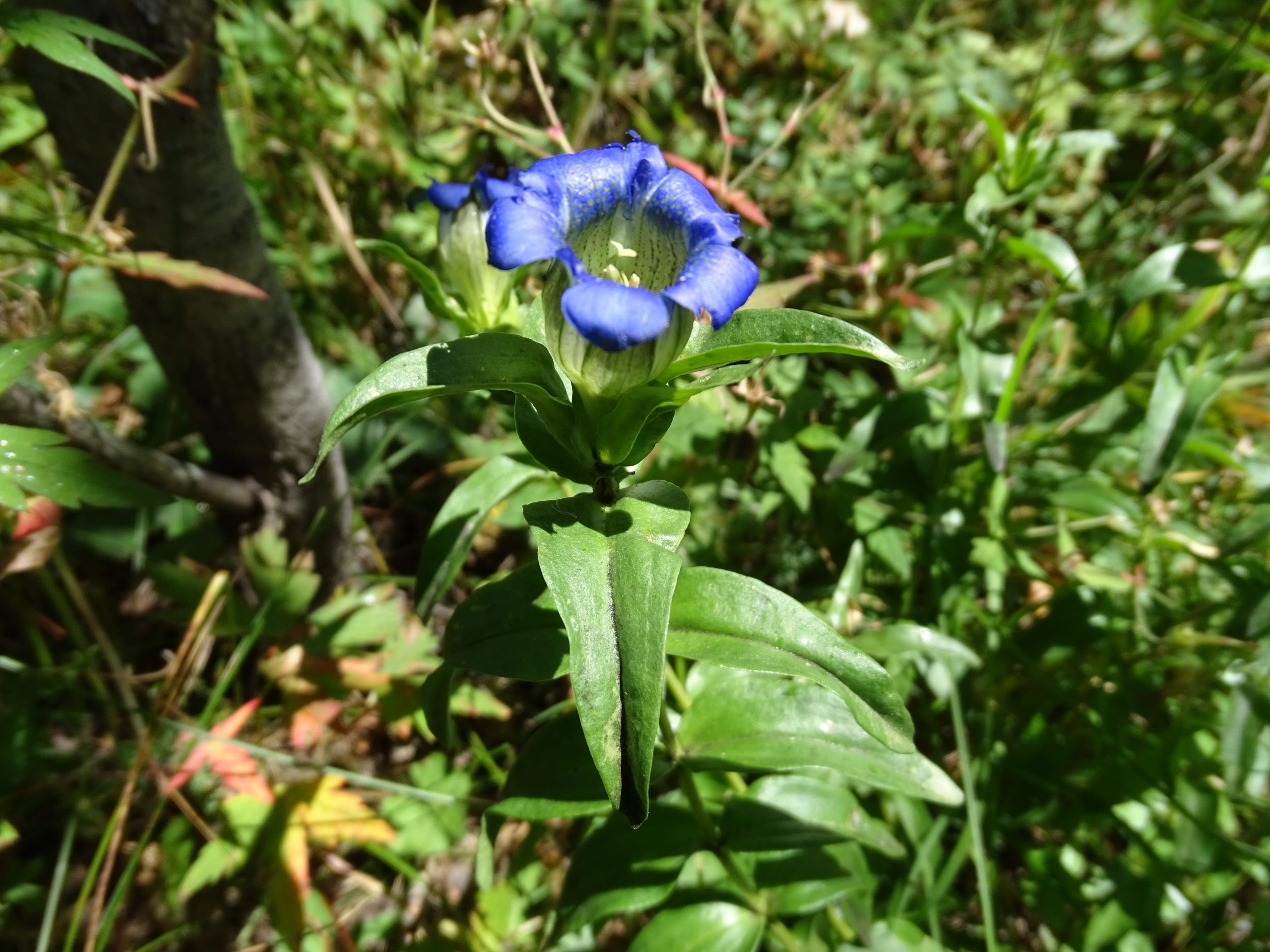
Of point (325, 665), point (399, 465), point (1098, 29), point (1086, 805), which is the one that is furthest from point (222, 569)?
point (1098, 29)

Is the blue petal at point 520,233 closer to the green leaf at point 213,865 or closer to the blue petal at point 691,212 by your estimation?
the blue petal at point 691,212

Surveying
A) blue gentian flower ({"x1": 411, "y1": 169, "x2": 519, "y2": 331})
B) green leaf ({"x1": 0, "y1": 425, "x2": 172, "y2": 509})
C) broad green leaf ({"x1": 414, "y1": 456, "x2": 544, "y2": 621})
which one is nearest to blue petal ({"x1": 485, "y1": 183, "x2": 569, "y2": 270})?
blue gentian flower ({"x1": 411, "y1": 169, "x2": 519, "y2": 331})

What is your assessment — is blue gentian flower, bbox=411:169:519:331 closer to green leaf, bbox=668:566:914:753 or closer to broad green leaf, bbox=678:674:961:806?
green leaf, bbox=668:566:914:753

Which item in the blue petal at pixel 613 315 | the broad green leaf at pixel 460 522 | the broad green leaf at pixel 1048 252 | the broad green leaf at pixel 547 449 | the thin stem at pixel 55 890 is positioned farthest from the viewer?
the broad green leaf at pixel 1048 252

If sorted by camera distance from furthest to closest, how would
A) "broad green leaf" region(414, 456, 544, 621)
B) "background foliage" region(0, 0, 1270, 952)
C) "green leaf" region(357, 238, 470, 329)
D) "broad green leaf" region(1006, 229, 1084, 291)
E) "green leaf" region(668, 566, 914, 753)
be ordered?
"broad green leaf" region(1006, 229, 1084, 291)
"background foliage" region(0, 0, 1270, 952)
"broad green leaf" region(414, 456, 544, 621)
"green leaf" region(357, 238, 470, 329)
"green leaf" region(668, 566, 914, 753)

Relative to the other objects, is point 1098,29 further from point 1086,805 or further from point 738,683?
point 738,683

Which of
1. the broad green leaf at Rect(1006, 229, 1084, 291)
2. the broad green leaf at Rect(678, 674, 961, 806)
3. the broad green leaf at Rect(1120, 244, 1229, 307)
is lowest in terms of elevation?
the broad green leaf at Rect(678, 674, 961, 806)

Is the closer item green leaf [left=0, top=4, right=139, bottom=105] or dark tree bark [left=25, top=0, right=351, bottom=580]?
green leaf [left=0, top=4, right=139, bottom=105]

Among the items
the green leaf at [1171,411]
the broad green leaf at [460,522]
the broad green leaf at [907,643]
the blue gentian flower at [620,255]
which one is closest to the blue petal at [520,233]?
the blue gentian flower at [620,255]
